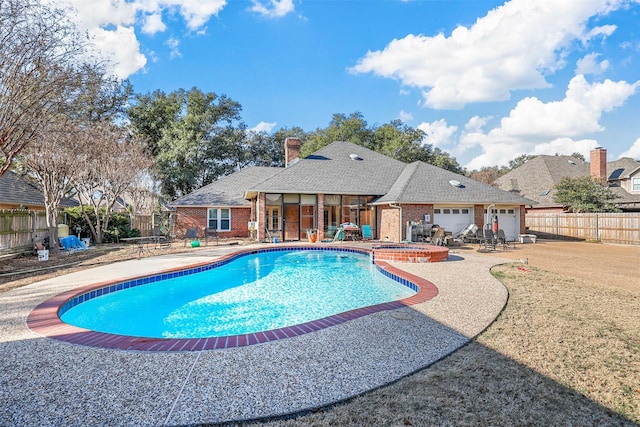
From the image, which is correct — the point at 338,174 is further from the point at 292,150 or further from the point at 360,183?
the point at 292,150

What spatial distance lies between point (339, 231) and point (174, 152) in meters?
18.8

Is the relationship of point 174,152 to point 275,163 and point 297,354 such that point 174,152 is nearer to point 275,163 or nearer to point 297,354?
point 275,163

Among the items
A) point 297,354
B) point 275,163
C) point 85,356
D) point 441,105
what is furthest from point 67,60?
point 275,163

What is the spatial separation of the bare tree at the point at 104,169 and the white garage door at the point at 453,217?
58.1 feet

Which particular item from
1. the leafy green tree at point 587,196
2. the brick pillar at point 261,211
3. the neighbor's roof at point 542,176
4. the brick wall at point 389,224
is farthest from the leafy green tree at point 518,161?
the brick pillar at point 261,211

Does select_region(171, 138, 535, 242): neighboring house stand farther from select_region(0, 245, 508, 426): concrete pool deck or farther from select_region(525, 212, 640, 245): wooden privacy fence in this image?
select_region(0, 245, 508, 426): concrete pool deck

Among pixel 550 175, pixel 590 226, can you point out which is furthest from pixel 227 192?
pixel 550 175

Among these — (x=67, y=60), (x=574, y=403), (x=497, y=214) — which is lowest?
(x=574, y=403)

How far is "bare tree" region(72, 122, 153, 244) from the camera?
16.5 metres

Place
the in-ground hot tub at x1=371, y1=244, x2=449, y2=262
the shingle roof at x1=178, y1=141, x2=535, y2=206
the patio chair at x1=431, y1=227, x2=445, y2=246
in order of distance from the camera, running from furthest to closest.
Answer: the shingle roof at x1=178, y1=141, x2=535, y2=206, the patio chair at x1=431, y1=227, x2=445, y2=246, the in-ground hot tub at x1=371, y1=244, x2=449, y2=262

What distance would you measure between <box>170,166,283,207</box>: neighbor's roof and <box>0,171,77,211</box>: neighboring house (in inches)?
293

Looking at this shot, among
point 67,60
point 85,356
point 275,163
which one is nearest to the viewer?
point 85,356

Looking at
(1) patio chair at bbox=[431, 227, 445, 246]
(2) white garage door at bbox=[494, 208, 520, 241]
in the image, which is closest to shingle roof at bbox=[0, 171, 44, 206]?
(1) patio chair at bbox=[431, 227, 445, 246]

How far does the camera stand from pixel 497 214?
63.6 ft
